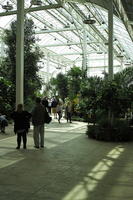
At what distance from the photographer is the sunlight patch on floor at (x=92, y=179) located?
536 centimetres

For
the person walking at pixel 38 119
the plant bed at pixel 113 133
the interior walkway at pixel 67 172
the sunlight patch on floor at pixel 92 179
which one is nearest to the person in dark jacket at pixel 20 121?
the person walking at pixel 38 119

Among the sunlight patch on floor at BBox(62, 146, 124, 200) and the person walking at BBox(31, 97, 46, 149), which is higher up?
the person walking at BBox(31, 97, 46, 149)

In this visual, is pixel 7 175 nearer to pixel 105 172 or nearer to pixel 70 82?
pixel 105 172

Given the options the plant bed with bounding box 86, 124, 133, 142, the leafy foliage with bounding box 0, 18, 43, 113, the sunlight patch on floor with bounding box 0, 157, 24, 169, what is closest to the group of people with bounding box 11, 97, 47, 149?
the sunlight patch on floor with bounding box 0, 157, 24, 169

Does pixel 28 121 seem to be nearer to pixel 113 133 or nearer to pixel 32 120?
pixel 32 120

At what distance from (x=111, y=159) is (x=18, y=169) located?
2.65 meters

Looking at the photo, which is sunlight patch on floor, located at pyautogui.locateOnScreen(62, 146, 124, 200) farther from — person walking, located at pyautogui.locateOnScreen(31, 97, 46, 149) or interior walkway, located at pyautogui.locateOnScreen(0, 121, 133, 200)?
person walking, located at pyautogui.locateOnScreen(31, 97, 46, 149)

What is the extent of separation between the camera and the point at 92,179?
253 inches

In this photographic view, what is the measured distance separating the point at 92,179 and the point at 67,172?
756 millimetres

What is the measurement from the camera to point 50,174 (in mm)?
6805

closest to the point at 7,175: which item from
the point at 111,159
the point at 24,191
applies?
the point at 24,191

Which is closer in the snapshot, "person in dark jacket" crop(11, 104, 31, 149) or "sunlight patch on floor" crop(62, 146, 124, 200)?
"sunlight patch on floor" crop(62, 146, 124, 200)

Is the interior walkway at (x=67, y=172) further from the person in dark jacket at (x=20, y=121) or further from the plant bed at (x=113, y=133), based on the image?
the plant bed at (x=113, y=133)

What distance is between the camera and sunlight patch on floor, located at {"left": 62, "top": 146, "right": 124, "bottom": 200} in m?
5.36
